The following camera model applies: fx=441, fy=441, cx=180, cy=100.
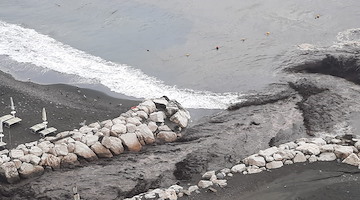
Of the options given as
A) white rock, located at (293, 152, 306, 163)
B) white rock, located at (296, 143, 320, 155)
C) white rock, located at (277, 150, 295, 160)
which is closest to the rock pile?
white rock, located at (277, 150, 295, 160)

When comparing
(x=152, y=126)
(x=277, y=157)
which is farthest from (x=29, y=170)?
(x=277, y=157)

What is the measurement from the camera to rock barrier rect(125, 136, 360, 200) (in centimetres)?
1450

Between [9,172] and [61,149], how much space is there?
1.83 m

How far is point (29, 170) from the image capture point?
1445 centimetres

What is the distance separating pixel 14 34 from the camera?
89.5 feet

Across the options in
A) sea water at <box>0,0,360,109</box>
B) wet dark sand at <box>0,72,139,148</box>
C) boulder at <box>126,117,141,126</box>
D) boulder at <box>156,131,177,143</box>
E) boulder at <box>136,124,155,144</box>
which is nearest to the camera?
boulder at <box>136,124,155,144</box>

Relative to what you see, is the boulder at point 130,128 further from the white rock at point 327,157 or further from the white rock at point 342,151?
the white rock at point 342,151

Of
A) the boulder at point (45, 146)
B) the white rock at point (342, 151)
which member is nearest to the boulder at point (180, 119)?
the boulder at point (45, 146)

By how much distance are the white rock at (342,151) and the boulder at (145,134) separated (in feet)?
21.7

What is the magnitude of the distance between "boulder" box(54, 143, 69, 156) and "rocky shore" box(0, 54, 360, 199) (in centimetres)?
55

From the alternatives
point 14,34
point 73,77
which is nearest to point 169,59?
point 73,77

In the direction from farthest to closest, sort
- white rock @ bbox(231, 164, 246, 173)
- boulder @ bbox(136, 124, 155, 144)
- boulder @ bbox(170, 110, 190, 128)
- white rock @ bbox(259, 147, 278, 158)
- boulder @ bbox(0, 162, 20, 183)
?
1. boulder @ bbox(170, 110, 190, 128)
2. boulder @ bbox(136, 124, 155, 144)
3. white rock @ bbox(259, 147, 278, 158)
4. white rock @ bbox(231, 164, 246, 173)
5. boulder @ bbox(0, 162, 20, 183)

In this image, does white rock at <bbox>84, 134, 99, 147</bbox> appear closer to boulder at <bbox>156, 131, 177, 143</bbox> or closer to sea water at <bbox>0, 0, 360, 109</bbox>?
boulder at <bbox>156, 131, 177, 143</bbox>

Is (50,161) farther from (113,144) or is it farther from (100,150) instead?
(113,144)
